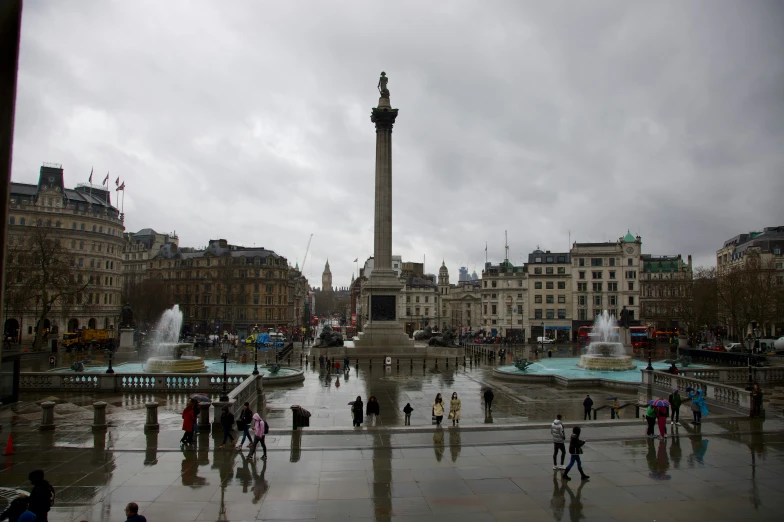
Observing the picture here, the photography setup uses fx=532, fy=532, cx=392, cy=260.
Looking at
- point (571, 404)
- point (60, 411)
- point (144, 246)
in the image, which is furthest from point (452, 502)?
point (144, 246)

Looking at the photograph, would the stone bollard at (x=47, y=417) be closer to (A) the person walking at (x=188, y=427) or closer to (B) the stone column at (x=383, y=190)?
(A) the person walking at (x=188, y=427)

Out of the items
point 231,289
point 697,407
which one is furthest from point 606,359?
point 231,289

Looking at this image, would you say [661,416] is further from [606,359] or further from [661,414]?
[606,359]

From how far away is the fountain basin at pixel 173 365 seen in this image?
3466 cm

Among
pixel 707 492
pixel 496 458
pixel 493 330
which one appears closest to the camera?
pixel 707 492

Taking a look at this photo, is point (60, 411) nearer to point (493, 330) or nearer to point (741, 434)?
point (741, 434)

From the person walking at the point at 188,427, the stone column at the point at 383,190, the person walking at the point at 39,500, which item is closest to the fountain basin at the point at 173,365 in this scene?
the person walking at the point at 188,427

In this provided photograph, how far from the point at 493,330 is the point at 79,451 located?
8607 cm

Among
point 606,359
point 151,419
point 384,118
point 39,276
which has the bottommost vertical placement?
point 151,419

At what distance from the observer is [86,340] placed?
6309 cm

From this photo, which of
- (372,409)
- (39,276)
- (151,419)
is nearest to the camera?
(151,419)

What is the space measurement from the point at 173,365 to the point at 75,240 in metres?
57.9

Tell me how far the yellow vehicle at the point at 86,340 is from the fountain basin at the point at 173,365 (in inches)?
1066

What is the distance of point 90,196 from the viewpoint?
87375mm
